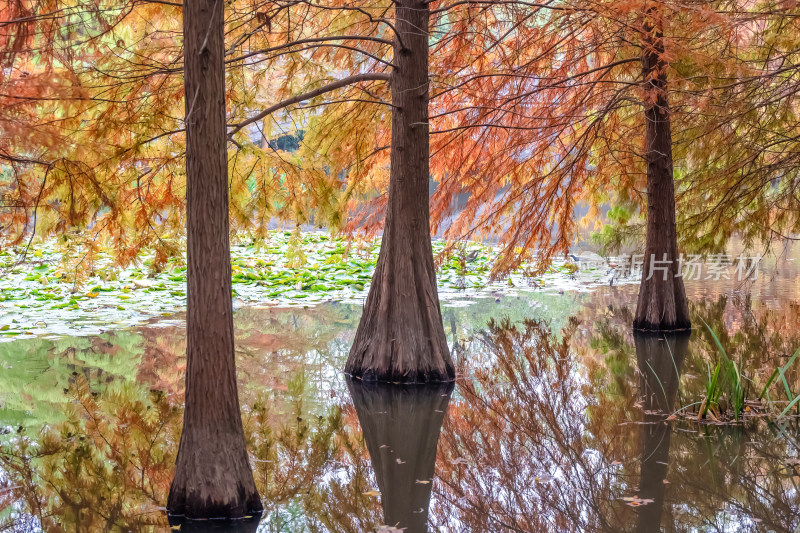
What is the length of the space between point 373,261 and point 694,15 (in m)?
11.8

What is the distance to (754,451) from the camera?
5.28 meters

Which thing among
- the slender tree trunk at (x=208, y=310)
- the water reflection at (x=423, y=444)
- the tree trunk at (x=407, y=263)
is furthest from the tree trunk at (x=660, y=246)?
the slender tree trunk at (x=208, y=310)

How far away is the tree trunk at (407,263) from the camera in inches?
303

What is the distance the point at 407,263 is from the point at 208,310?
12.5 ft

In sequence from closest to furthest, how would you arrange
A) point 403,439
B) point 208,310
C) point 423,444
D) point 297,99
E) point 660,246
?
point 208,310 < point 423,444 < point 403,439 < point 297,99 < point 660,246

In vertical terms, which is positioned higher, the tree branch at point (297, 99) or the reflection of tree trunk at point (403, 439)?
the tree branch at point (297, 99)

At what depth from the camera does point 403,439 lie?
231 inches

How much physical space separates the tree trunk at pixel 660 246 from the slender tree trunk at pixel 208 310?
7.69m

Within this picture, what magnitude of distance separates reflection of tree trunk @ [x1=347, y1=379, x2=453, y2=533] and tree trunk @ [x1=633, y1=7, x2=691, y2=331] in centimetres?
425

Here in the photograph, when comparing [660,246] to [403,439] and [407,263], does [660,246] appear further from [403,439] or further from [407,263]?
[403,439]

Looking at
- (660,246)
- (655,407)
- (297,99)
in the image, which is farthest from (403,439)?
(660,246)

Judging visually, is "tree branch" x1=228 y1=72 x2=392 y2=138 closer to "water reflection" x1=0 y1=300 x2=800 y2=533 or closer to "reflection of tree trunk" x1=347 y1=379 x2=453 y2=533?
"water reflection" x1=0 y1=300 x2=800 y2=533

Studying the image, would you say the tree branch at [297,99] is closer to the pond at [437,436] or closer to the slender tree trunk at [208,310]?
the pond at [437,436]

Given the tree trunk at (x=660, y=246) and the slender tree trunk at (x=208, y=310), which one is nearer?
the slender tree trunk at (x=208, y=310)
